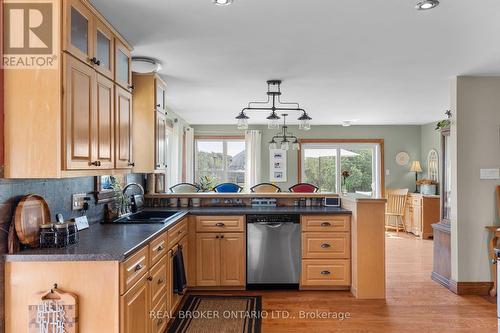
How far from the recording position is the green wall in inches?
324

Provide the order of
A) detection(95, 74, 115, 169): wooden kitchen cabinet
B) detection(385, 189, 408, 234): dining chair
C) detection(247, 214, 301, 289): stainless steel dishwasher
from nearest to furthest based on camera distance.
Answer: detection(95, 74, 115, 169): wooden kitchen cabinet
detection(247, 214, 301, 289): stainless steel dishwasher
detection(385, 189, 408, 234): dining chair

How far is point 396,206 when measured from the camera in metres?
7.78

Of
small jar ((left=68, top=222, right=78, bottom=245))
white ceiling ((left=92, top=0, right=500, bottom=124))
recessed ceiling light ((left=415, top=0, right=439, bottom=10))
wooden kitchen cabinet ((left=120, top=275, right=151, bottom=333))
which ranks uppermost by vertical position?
white ceiling ((left=92, top=0, right=500, bottom=124))

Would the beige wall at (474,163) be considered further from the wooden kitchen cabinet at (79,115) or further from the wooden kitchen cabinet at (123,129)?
the wooden kitchen cabinet at (79,115)

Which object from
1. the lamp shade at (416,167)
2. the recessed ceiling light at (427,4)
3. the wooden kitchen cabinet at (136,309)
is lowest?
the wooden kitchen cabinet at (136,309)

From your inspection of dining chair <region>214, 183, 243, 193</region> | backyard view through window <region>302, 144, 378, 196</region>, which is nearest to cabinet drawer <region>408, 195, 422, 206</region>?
backyard view through window <region>302, 144, 378, 196</region>

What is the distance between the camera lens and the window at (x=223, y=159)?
829cm

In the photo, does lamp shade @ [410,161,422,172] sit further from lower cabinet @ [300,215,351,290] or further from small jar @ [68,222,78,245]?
small jar @ [68,222,78,245]

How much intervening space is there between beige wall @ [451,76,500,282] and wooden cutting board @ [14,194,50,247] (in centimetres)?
395

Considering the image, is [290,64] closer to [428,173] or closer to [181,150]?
[181,150]

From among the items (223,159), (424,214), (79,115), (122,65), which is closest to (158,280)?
(79,115)

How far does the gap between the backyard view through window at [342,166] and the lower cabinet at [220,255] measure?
4817mm

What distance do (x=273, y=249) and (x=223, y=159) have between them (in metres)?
4.74

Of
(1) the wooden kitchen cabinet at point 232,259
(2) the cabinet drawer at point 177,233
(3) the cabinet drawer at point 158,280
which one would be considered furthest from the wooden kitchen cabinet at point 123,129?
(1) the wooden kitchen cabinet at point 232,259
